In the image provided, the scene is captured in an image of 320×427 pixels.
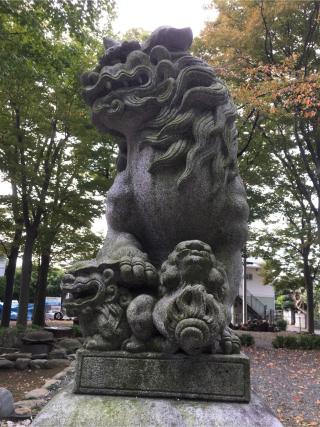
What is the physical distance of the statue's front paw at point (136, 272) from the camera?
2141 mm

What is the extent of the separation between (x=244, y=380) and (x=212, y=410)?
0.21 m

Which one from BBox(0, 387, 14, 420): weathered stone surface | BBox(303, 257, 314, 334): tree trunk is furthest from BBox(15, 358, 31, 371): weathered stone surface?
BBox(303, 257, 314, 334): tree trunk

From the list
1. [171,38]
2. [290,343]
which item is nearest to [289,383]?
[290,343]

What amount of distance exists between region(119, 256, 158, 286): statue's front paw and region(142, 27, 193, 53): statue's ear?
4.60 ft

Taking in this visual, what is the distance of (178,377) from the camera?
1962 mm

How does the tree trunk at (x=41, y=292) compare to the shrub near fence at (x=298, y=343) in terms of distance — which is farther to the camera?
the tree trunk at (x=41, y=292)

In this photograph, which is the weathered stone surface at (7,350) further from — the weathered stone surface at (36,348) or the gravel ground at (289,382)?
the gravel ground at (289,382)

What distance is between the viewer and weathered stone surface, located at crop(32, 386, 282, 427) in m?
1.81

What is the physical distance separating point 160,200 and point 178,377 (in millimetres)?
984

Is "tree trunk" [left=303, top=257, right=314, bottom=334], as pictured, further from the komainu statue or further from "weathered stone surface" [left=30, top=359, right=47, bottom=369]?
the komainu statue

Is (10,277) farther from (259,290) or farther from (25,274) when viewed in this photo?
(259,290)

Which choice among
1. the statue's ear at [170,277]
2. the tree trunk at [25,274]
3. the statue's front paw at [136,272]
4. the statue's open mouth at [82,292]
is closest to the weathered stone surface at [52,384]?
the statue's open mouth at [82,292]

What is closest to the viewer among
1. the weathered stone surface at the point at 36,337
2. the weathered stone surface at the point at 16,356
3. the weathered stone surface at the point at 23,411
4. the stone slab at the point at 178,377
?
the stone slab at the point at 178,377

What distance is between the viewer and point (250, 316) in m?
35.9
